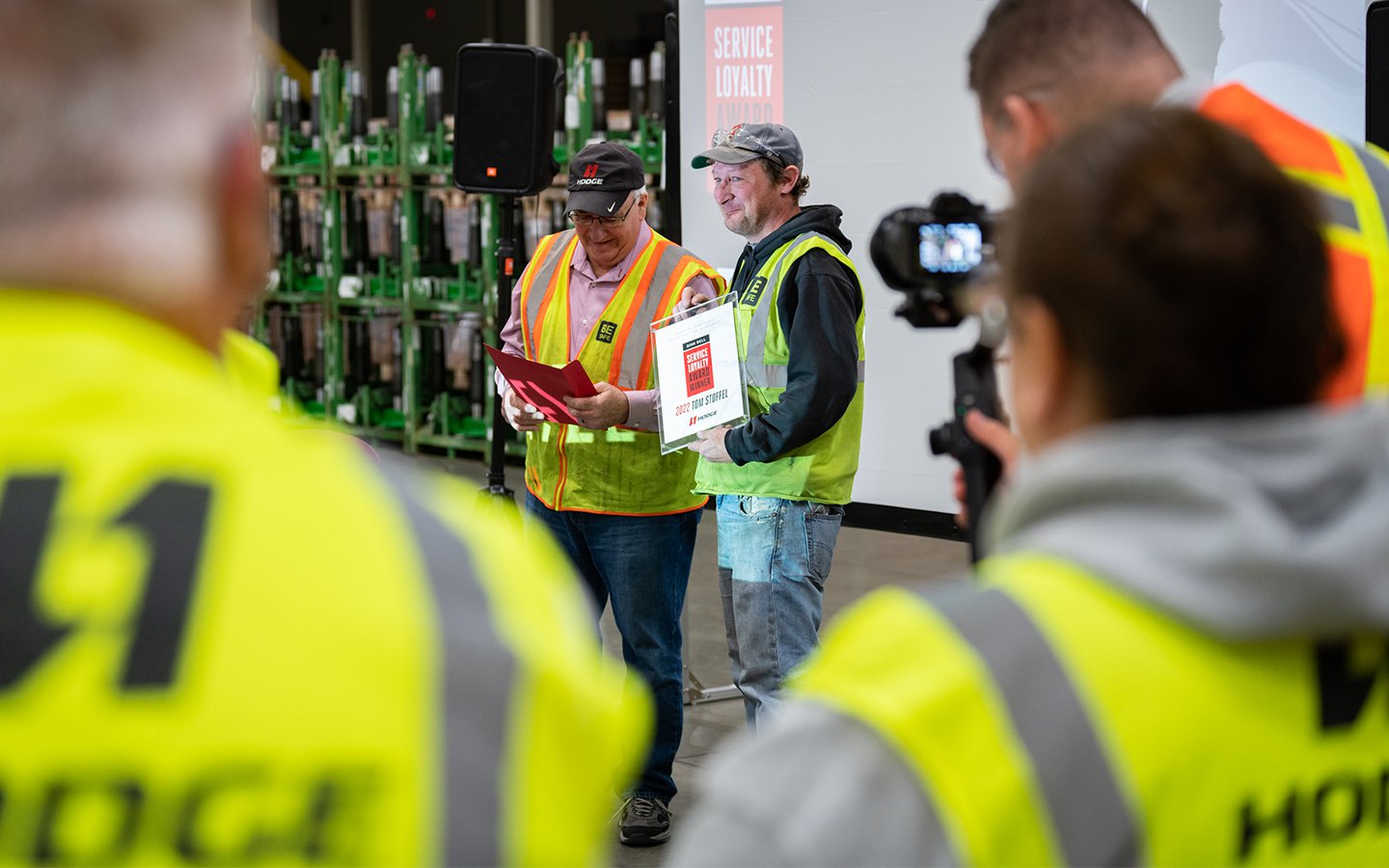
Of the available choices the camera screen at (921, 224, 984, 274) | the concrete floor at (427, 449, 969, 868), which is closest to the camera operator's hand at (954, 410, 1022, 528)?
the camera screen at (921, 224, 984, 274)

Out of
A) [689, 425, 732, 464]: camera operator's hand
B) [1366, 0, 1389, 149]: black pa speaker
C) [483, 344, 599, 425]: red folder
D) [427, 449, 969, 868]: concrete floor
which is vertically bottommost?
[427, 449, 969, 868]: concrete floor

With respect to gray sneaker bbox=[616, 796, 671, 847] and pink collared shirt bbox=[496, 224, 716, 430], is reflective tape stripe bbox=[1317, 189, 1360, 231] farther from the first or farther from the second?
gray sneaker bbox=[616, 796, 671, 847]

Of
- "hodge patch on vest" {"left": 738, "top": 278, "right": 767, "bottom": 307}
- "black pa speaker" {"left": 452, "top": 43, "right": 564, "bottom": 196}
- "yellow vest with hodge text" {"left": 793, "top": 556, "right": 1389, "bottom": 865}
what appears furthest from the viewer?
"black pa speaker" {"left": 452, "top": 43, "right": 564, "bottom": 196}

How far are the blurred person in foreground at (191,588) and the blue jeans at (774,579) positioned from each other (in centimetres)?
276

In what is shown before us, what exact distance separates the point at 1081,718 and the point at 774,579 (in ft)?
8.80

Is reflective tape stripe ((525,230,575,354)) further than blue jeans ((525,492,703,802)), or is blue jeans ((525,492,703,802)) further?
reflective tape stripe ((525,230,575,354))

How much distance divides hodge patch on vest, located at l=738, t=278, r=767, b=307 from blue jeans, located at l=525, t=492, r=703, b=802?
1.93ft

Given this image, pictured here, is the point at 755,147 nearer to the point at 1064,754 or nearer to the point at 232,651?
the point at 1064,754

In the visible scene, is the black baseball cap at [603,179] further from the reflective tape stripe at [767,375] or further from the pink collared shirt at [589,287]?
the reflective tape stripe at [767,375]

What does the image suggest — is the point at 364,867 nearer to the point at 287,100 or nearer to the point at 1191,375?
the point at 1191,375

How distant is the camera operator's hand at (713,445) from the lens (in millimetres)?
3584

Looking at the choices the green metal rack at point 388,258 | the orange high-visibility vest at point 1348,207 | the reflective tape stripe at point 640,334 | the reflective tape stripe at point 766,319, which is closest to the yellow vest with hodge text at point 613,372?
the reflective tape stripe at point 640,334

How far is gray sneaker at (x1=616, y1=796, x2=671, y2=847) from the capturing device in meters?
3.82

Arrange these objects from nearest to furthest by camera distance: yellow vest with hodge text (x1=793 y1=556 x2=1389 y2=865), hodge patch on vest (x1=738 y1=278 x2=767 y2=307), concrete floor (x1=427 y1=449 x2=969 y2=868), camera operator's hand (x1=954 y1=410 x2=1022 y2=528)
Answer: yellow vest with hodge text (x1=793 y1=556 x2=1389 y2=865) < camera operator's hand (x1=954 y1=410 x2=1022 y2=528) < hodge patch on vest (x1=738 y1=278 x2=767 y2=307) < concrete floor (x1=427 y1=449 x2=969 y2=868)
